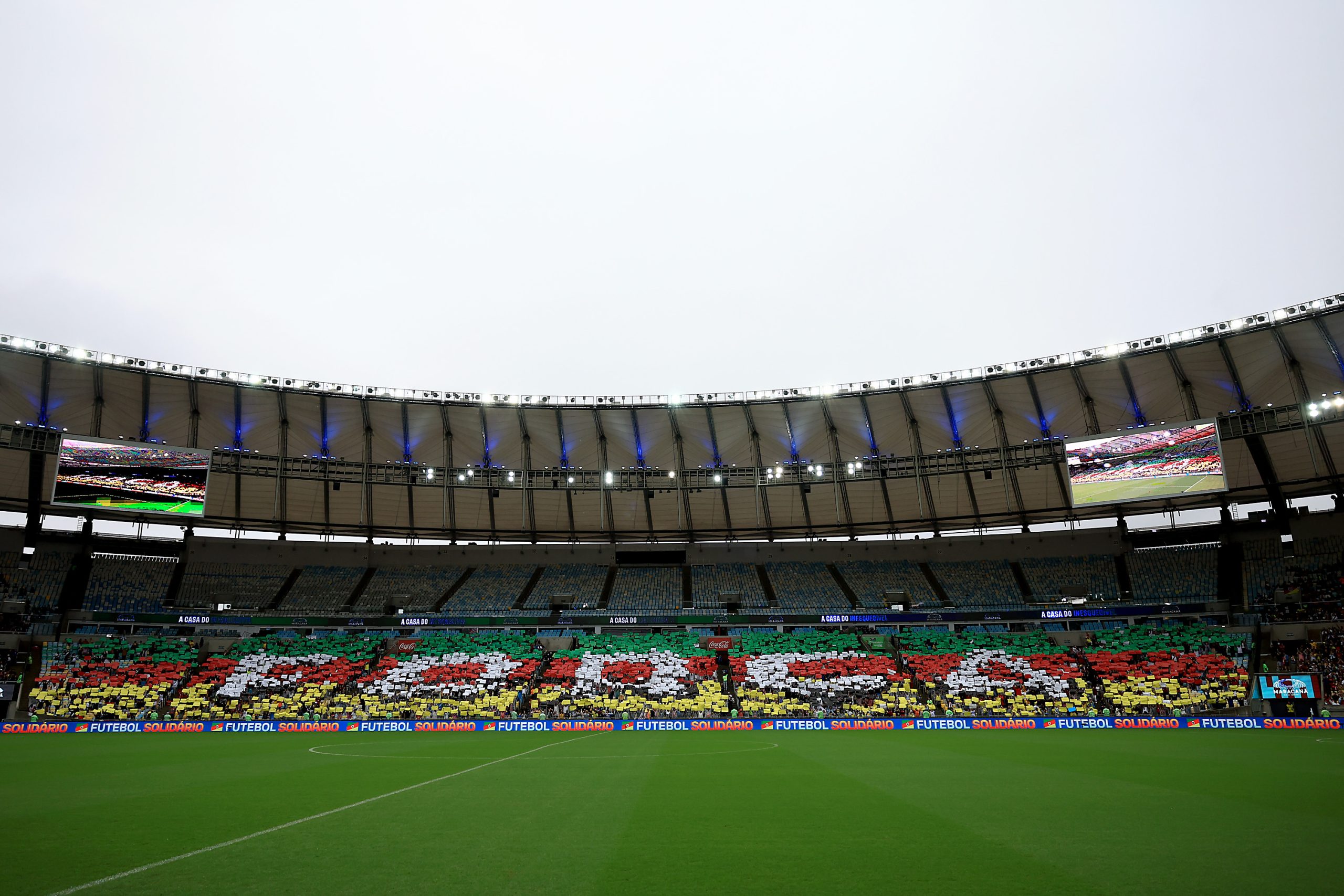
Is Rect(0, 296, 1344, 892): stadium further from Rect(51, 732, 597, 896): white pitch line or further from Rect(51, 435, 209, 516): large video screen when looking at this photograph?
Rect(51, 732, 597, 896): white pitch line

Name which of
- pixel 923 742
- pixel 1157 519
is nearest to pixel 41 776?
pixel 923 742

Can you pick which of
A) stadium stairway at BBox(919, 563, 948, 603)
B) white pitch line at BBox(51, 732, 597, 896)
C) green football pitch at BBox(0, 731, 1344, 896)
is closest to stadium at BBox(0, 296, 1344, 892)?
stadium stairway at BBox(919, 563, 948, 603)

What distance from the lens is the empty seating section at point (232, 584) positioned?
5072 centimetres

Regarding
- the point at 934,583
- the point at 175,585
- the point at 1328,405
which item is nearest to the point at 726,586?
the point at 934,583

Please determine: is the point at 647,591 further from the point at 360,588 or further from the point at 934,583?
the point at 360,588

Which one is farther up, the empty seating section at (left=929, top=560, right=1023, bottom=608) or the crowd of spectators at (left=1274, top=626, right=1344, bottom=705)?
the empty seating section at (left=929, top=560, right=1023, bottom=608)

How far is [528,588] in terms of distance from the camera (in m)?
54.3

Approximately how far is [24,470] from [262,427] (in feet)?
42.9

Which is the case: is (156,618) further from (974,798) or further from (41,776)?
(974,798)

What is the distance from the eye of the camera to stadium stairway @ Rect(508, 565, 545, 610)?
52438 mm

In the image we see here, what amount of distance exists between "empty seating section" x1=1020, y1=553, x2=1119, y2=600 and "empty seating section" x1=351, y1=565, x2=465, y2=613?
39.7 meters

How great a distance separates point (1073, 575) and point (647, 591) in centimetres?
2823

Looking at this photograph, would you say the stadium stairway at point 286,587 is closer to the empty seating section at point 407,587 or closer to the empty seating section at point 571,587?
the empty seating section at point 407,587

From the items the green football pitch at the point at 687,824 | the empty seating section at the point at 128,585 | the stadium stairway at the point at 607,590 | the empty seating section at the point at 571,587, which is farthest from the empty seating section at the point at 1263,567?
the empty seating section at the point at 128,585
